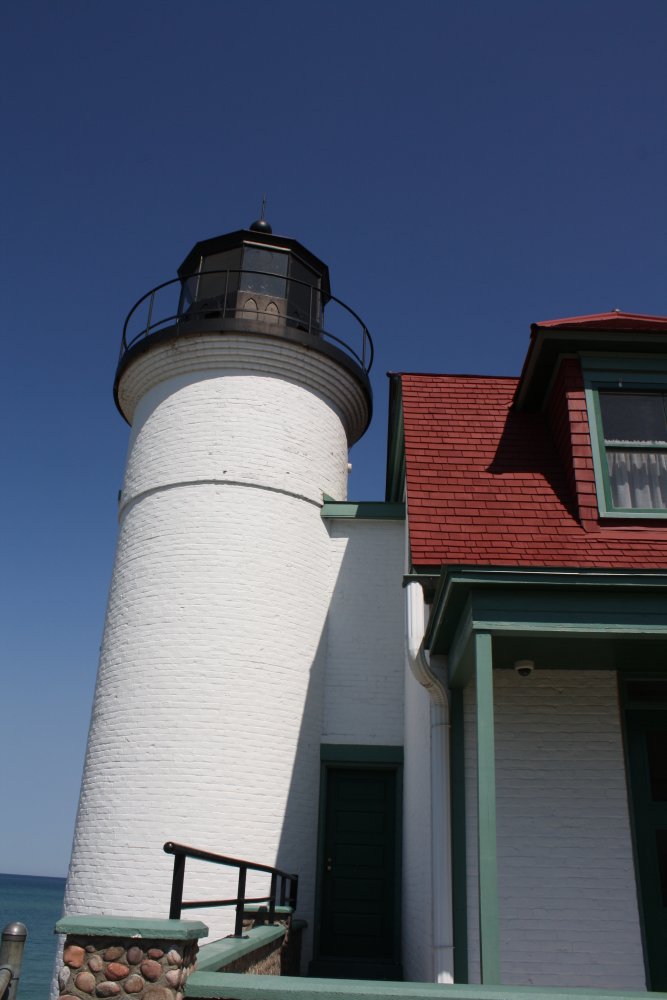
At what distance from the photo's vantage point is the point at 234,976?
3.95 meters

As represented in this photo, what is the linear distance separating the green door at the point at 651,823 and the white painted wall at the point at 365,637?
3.70 metres

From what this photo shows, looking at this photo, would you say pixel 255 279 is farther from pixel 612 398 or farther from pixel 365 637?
pixel 612 398

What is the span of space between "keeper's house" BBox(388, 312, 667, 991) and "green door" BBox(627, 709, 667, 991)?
14 mm

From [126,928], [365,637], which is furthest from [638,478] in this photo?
[126,928]

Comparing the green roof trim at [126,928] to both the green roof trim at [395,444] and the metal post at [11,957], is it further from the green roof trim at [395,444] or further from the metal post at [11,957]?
the green roof trim at [395,444]

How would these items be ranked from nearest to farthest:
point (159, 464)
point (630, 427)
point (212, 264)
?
point (630, 427) → point (159, 464) → point (212, 264)

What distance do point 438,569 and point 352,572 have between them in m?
4.09

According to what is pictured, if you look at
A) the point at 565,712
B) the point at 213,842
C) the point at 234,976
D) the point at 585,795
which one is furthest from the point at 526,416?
the point at 234,976

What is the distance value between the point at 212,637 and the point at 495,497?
391cm

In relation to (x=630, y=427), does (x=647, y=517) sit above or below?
below

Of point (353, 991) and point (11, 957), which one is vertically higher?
point (11, 957)

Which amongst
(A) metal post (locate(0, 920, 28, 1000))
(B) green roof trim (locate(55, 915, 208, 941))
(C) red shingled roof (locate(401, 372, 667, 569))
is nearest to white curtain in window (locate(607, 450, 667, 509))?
(C) red shingled roof (locate(401, 372, 667, 569))

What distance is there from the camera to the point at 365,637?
10461mm

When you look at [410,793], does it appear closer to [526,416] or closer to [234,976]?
[526,416]
